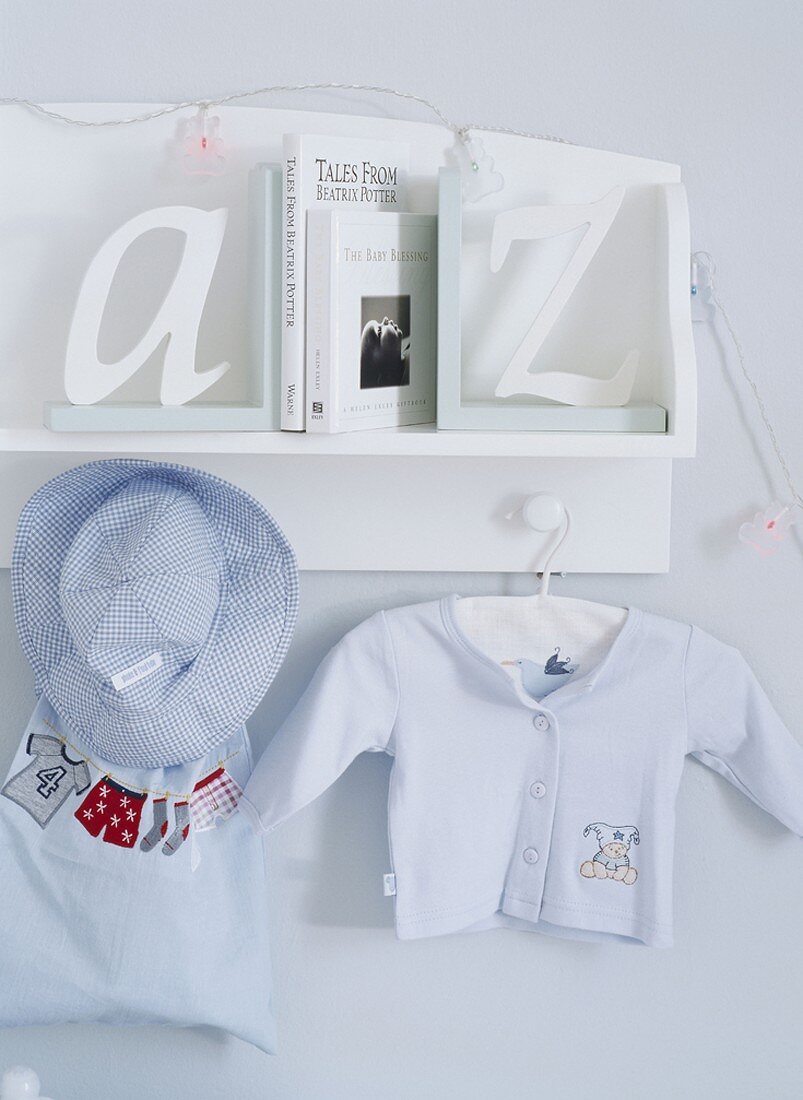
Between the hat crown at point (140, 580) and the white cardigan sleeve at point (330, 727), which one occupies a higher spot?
the hat crown at point (140, 580)

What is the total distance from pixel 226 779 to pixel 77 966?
0.77 ft

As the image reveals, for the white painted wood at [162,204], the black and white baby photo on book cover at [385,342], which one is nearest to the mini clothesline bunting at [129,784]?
the white painted wood at [162,204]

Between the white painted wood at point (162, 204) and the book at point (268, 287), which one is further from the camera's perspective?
the white painted wood at point (162, 204)

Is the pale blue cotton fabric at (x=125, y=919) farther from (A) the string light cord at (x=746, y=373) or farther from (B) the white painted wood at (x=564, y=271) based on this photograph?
(A) the string light cord at (x=746, y=373)

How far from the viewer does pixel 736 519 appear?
3.81 ft

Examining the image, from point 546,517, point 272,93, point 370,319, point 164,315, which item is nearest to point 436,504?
point 546,517

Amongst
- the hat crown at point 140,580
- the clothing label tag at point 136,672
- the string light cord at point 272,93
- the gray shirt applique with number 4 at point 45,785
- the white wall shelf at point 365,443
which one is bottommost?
the gray shirt applique with number 4 at point 45,785

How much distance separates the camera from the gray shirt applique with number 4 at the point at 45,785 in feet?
3.62

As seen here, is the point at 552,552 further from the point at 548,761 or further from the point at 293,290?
the point at 293,290

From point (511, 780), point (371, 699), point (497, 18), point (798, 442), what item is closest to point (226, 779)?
point (371, 699)

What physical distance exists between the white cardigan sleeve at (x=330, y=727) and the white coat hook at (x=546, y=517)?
18 cm

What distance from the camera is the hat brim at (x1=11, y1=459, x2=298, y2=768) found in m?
1.04

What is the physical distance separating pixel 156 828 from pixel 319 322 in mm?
538

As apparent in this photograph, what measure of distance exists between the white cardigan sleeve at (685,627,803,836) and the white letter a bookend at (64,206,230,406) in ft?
1.89
